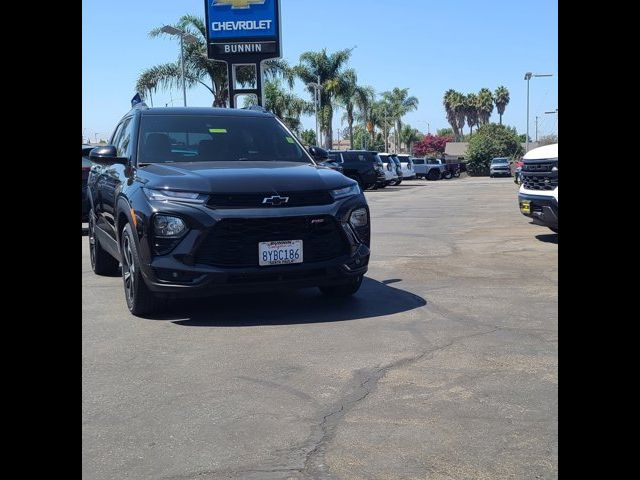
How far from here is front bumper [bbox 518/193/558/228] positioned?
9.73m

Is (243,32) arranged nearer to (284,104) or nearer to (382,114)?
(284,104)

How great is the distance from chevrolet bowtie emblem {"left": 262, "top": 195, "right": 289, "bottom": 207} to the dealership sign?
62.3 ft

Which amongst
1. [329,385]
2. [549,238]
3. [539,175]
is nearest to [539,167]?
[539,175]

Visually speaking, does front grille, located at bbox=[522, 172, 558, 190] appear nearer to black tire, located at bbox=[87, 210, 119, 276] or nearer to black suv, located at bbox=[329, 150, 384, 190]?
black tire, located at bbox=[87, 210, 119, 276]

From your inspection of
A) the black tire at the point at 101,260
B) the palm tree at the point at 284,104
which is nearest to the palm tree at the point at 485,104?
the palm tree at the point at 284,104

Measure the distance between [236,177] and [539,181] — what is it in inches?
228

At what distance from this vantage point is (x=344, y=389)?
165 inches

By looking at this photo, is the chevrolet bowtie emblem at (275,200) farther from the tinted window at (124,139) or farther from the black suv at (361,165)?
the black suv at (361,165)

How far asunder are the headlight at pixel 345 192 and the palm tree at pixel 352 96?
4642 cm

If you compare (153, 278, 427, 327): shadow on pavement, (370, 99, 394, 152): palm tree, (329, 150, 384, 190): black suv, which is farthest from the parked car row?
(370, 99, 394, 152): palm tree

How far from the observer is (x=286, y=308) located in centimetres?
643
